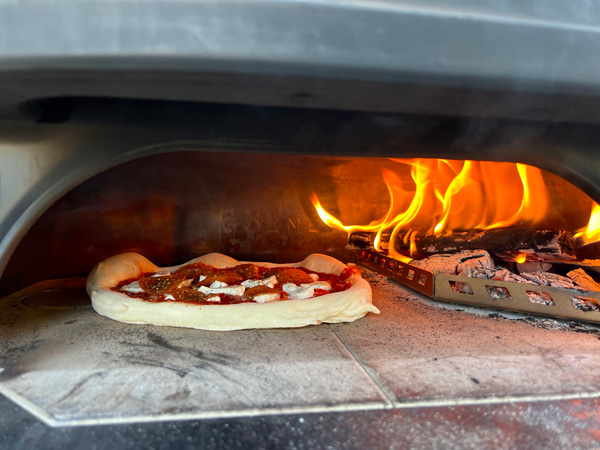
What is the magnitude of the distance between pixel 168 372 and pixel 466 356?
106 cm

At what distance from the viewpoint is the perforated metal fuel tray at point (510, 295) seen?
1818 millimetres

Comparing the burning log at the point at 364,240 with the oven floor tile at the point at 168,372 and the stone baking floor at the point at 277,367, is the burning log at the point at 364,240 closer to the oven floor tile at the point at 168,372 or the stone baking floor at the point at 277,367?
the stone baking floor at the point at 277,367

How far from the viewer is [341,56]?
96 cm

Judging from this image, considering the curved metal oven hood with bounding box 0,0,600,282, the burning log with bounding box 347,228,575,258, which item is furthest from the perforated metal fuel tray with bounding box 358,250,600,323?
the curved metal oven hood with bounding box 0,0,600,282

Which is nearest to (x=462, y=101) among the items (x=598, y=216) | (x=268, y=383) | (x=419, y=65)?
(x=419, y=65)

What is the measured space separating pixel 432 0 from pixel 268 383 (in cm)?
118

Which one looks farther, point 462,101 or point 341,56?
point 462,101

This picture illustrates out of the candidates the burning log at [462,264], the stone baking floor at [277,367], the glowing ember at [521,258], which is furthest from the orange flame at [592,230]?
the stone baking floor at [277,367]

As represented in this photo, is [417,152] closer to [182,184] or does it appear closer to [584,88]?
[584,88]

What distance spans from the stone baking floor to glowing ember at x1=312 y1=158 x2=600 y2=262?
3.69 feet

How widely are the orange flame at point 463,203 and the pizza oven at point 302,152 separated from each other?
75cm

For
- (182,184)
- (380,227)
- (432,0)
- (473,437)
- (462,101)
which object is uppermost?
(432,0)

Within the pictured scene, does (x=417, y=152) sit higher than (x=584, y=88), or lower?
lower

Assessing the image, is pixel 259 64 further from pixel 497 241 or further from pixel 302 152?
pixel 497 241
